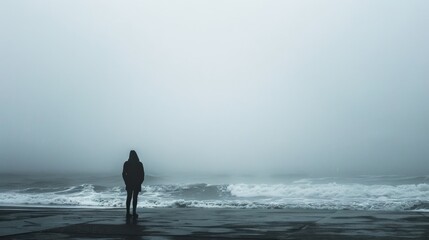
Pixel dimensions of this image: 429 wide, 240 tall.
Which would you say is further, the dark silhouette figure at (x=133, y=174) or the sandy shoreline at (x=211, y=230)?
the dark silhouette figure at (x=133, y=174)

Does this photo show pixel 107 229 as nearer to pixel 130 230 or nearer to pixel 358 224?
pixel 130 230

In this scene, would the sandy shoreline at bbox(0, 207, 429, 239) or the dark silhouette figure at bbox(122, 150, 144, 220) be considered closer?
the sandy shoreline at bbox(0, 207, 429, 239)

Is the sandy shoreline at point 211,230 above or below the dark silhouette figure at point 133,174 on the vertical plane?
below

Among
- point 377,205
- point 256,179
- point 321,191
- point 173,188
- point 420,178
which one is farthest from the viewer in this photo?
point 256,179

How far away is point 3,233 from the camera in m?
7.47

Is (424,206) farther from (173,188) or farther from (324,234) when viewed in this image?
(173,188)

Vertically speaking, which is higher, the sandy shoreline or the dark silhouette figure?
the dark silhouette figure

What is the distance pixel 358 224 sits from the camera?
897cm

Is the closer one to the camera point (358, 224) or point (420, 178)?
point (358, 224)

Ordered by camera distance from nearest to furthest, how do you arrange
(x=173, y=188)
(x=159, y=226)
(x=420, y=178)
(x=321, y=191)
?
(x=159, y=226)
(x=321, y=191)
(x=173, y=188)
(x=420, y=178)

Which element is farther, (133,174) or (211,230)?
(133,174)

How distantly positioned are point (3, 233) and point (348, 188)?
28.1 meters

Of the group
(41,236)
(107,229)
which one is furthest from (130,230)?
(41,236)

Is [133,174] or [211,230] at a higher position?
[133,174]
